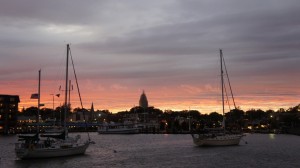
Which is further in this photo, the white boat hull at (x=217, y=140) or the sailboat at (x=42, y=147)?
the white boat hull at (x=217, y=140)

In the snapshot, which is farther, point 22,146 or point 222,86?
point 222,86

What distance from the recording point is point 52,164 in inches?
2579

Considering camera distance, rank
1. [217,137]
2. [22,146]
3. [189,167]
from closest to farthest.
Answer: [189,167] < [22,146] < [217,137]

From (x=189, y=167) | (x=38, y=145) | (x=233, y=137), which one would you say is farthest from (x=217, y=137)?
(x=38, y=145)

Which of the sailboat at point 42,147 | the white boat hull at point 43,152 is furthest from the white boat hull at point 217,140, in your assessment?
the white boat hull at point 43,152

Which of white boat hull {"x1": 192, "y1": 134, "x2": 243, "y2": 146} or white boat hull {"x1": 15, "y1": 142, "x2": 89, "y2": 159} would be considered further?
white boat hull {"x1": 192, "y1": 134, "x2": 243, "y2": 146}

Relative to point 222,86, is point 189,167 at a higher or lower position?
lower

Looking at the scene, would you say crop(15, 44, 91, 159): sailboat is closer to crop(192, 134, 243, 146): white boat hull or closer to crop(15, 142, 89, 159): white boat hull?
crop(15, 142, 89, 159): white boat hull

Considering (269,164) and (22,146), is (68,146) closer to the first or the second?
(22,146)

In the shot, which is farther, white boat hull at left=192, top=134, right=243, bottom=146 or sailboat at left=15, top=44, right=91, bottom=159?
white boat hull at left=192, top=134, right=243, bottom=146

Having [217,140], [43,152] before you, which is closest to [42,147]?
[43,152]

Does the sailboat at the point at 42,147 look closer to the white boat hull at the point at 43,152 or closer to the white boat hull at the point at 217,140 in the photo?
the white boat hull at the point at 43,152

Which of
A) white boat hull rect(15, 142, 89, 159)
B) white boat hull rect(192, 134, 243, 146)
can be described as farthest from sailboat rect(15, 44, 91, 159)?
white boat hull rect(192, 134, 243, 146)

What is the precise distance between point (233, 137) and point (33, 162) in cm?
5498
